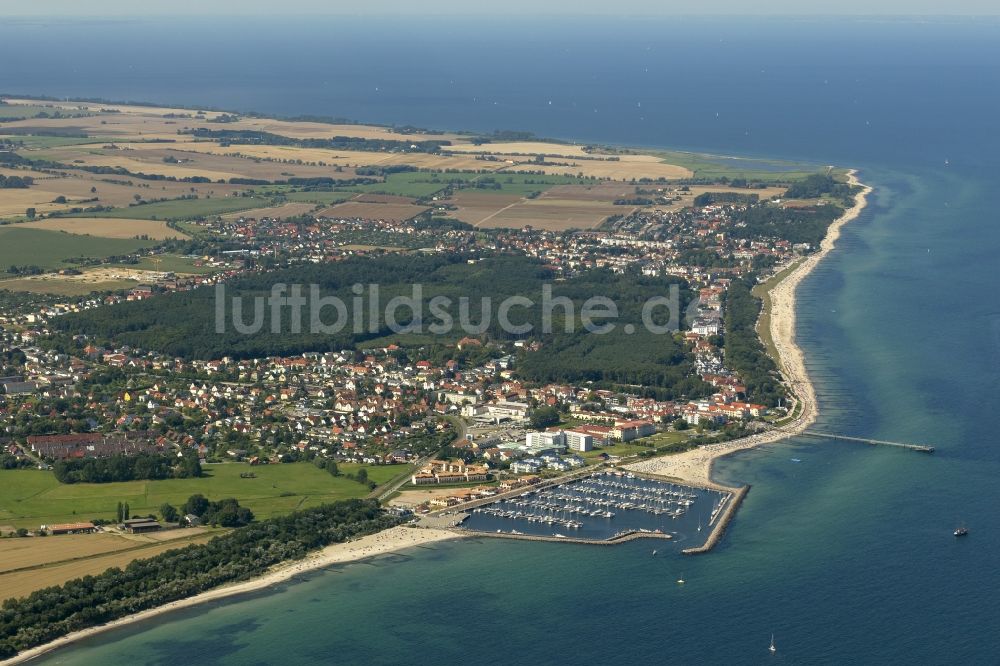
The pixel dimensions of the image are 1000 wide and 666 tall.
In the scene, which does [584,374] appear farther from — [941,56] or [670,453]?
[941,56]

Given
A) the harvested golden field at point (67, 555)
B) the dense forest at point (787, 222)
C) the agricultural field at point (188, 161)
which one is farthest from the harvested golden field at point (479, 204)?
the harvested golden field at point (67, 555)

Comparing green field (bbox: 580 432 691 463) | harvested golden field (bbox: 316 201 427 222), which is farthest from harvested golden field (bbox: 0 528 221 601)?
harvested golden field (bbox: 316 201 427 222)

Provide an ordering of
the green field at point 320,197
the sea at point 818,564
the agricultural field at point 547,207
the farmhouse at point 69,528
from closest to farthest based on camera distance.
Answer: the sea at point 818,564, the farmhouse at point 69,528, the agricultural field at point 547,207, the green field at point 320,197

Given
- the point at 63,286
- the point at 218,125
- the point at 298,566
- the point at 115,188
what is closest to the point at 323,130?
the point at 218,125

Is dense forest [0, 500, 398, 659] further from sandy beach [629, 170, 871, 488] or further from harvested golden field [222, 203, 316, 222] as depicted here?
harvested golden field [222, 203, 316, 222]

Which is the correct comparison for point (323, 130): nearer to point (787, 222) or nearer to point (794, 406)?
point (787, 222)

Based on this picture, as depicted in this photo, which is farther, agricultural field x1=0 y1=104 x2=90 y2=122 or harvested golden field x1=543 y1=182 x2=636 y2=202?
agricultural field x1=0 y1=104 x2=90 y2=122

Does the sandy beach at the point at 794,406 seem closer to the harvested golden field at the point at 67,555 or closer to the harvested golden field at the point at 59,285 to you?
the harvested golden field at the point at 67,555
